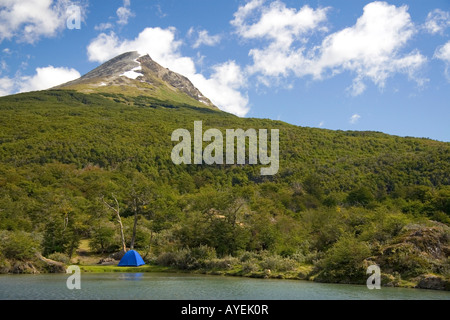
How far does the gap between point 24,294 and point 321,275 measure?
1731 centimetres

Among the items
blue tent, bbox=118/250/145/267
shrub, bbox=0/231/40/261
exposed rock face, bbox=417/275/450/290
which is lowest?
blue tent, bbox=118/250/145/267

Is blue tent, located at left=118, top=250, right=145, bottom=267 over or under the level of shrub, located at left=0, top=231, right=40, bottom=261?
under

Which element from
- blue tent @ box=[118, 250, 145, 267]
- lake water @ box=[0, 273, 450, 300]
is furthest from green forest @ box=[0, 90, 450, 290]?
lake water @ box=[0, 273, 450, 300]

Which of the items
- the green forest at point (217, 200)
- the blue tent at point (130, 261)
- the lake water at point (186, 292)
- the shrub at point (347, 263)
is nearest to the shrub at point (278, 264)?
the green forest at point (217, 200)

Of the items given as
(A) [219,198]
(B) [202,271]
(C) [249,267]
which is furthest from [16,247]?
(C) [249,267]

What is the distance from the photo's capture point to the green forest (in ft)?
96.1

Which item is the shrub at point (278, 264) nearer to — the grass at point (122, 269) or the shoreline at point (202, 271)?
the shoreline at point (202, 271)

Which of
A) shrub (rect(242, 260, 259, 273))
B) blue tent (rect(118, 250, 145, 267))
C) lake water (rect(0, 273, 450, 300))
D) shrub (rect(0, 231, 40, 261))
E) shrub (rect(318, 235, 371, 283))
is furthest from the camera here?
blue tent (rect(118, 250, 145, 267))

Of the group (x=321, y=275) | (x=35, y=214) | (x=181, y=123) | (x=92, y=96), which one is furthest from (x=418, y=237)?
(x=92, y=96)

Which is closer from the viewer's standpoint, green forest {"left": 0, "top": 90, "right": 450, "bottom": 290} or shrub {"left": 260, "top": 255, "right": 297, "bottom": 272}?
green forest {"left": 0, "top": 90, "right": 450, "bottom": 290}

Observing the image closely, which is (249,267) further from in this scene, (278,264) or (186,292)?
(186,292)

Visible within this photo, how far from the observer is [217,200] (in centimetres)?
3672

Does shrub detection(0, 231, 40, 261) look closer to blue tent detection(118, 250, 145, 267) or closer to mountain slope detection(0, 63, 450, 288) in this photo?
mountain slope detection(0, 63, 450, 288)

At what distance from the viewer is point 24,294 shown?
17.9m
